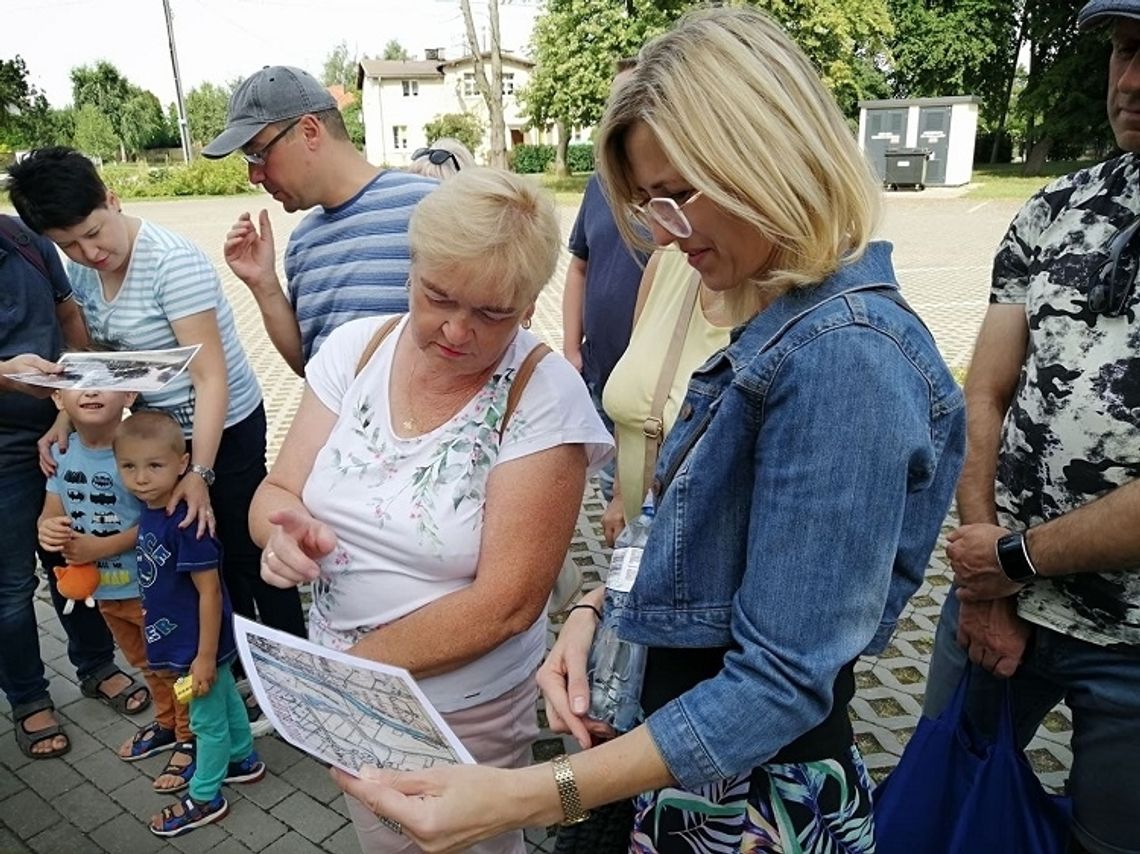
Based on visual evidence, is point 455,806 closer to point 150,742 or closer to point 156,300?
point 156,300

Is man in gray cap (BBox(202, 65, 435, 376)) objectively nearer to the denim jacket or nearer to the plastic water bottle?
the plastic water bottle

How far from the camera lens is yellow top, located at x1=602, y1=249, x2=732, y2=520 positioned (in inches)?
79.3

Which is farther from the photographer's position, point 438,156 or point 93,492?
point 438,156

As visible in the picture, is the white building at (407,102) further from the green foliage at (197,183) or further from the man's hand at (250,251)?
the man's hand at (250,251)

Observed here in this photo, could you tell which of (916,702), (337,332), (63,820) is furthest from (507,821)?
(916,702)

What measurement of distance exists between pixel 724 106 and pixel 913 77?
131ft

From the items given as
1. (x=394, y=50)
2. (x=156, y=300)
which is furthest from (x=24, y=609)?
(x=394, y=50)

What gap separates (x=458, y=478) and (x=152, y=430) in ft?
4.93

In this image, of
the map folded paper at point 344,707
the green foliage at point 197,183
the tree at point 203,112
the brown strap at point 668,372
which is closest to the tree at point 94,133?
the tree at point 203,112

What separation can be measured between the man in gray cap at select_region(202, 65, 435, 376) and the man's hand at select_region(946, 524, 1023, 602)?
1736mm

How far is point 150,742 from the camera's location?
124 inches

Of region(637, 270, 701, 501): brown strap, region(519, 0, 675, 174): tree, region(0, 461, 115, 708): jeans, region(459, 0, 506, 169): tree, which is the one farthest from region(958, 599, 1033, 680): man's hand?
region(519, 0, 675, 174): tree

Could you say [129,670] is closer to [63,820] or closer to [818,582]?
[63,820]

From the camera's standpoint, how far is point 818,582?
1.00m
